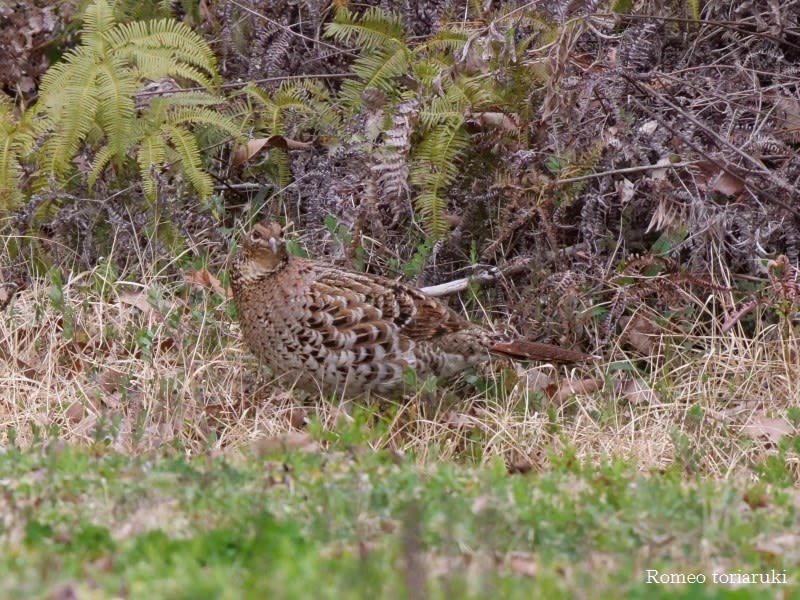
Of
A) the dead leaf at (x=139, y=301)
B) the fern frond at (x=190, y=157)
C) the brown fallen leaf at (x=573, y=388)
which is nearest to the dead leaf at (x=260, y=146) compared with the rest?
the fern frond at (x=190, y=157)

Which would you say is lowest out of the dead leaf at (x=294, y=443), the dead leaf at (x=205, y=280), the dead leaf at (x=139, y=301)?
the dead leaf at (x=139, y=301)

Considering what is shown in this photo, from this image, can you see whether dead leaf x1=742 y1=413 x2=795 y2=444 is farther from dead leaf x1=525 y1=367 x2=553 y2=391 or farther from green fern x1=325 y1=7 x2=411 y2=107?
green fern x1=325 y1=7 x2=411 y2=107

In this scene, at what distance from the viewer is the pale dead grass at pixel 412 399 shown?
7.34 m

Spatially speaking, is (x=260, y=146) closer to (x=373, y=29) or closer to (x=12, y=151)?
(x=373, y=29)

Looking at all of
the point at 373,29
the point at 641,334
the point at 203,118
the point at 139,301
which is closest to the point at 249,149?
the point at 203,118

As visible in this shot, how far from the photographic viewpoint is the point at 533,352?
26.4ft

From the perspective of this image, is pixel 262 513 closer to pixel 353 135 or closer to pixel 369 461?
pixel 369 461

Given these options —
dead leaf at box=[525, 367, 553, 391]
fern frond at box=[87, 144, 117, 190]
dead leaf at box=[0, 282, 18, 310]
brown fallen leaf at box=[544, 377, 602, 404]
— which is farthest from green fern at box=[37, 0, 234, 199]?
brown fallen leaf at box=[544, 377, 602, 404]

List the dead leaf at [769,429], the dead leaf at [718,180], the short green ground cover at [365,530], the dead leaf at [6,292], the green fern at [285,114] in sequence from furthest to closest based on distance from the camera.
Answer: the green fern at [285,114], the dead leaf at [6,292], the dead leaf at [718,180], the dead leaf at [769,429], the short green ground cover at [365,530]

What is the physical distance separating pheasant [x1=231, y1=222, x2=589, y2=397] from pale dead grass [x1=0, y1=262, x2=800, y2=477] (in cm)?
24

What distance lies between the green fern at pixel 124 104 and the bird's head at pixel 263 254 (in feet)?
4.01

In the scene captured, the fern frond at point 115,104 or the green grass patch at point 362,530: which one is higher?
the fern frond at point 115,104

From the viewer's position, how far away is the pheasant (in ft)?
24.9

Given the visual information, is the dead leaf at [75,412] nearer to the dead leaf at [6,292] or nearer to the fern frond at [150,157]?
the dead leaf at [6,292]
